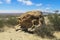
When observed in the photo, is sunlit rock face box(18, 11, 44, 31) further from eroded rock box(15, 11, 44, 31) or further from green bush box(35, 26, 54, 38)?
green bush box(35, 26, 54, 38)

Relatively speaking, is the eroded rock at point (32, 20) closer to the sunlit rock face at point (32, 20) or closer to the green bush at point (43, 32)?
the sunlit rock face at point (32, 20)

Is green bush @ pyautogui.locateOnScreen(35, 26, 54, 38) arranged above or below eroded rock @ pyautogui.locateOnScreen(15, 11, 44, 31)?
below

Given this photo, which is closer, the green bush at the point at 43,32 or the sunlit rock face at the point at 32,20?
the green bush at the point at 43,32

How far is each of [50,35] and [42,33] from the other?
39.6 inches

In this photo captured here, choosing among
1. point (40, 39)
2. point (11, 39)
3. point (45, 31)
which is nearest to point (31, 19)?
point (45, 31)

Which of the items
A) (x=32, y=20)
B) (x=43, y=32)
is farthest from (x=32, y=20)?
(x=43, y=32)

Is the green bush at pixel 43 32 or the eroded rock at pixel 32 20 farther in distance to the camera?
the eroded rock at pixel 32 20

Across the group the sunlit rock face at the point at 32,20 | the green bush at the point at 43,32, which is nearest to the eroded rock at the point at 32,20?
the sunlit rock face at the point at 32,20

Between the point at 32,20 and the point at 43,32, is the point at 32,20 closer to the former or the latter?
the point at 32,20

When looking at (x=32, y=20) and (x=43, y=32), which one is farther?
(x=32, y=20)

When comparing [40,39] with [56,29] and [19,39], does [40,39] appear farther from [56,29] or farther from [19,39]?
[56,29]

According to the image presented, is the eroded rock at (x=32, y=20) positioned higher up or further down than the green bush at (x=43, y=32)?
higher up

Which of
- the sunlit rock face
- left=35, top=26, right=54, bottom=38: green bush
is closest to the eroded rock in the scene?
the sunlit rock face

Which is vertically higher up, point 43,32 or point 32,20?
point 32,20
